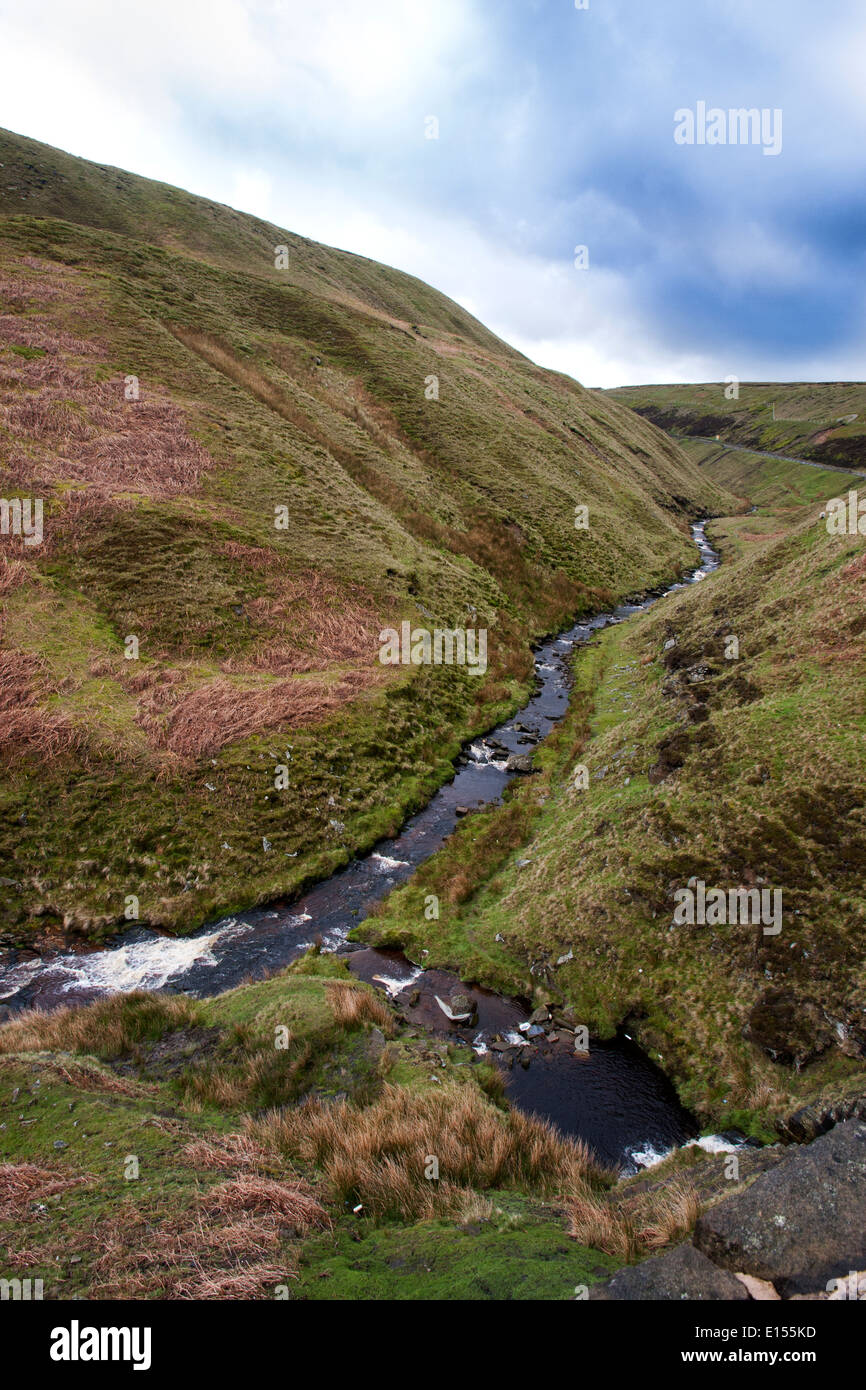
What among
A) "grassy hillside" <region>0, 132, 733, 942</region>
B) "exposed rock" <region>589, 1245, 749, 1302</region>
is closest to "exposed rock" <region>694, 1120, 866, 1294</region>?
"exposed rock" <region>589, 1245, 749, 1302</region>

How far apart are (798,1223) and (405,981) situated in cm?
1205

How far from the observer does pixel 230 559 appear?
3609 cm

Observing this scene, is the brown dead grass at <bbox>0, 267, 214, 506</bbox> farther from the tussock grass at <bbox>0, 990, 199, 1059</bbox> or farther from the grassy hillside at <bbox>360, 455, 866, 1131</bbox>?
the grassy hillside at <bbox>360, 455, 866, 1131</bbox>

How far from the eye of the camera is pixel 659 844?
18.4 metres

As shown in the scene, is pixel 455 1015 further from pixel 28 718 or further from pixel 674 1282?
pixel 28 718

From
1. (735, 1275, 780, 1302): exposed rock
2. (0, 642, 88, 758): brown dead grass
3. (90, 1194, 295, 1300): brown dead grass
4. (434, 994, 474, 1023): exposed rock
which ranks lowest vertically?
(434, 994, 474, 1023): exposed rock

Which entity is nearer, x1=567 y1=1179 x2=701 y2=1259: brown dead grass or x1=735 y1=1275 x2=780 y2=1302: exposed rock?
x1=735 y1=1275 x2=780 y2=1302: exposed rock

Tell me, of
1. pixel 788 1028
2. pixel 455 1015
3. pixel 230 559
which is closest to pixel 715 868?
pixel 788 1028

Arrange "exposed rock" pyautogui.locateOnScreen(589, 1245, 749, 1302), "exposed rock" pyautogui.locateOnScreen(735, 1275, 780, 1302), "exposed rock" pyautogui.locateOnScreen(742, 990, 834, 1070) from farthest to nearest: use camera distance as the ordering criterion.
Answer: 1. "exposed rock" pyautogui.locateOnScreen(742, 990, 834, 1070)
2. "exposed rock" pyautogui.locateOnScreen(589, 1245, 749, 1302)
3. "exposed rock" pyautogui.locateOnScreen(735, 1275, 780, 1302)

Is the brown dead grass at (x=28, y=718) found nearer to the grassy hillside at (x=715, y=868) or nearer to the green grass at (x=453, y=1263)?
the grassy hillside at (x=715, y=868)

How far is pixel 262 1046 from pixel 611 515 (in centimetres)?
7021

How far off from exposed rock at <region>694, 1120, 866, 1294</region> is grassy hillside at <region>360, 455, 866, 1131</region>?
13.6ft

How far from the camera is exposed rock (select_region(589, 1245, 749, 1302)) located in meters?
6.77

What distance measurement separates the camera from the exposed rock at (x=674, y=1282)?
22.2ft
